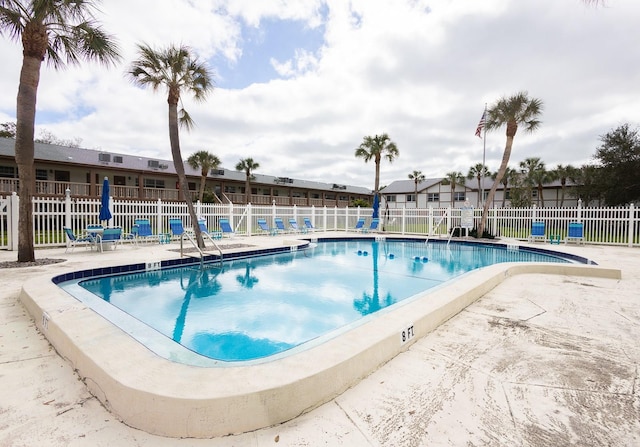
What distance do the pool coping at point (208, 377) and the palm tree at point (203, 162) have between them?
2271 cm

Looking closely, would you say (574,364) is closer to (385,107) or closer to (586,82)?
(586,82)

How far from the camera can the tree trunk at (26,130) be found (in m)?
6.80

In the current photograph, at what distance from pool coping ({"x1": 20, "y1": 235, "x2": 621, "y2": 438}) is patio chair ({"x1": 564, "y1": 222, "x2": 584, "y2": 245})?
13747 millimetres

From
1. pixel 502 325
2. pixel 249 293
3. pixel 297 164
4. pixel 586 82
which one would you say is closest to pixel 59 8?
pixel 249 293

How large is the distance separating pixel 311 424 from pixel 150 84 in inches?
411

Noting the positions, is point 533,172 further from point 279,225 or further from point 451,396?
point 451,396

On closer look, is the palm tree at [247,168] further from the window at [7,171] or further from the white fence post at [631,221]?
the white fence post at [631,221]

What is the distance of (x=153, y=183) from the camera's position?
2458 cm

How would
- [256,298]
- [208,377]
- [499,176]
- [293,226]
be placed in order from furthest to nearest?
[293,226]
[499,176]
[256,298]
[208,377]

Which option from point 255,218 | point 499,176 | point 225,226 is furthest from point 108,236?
point 499,176

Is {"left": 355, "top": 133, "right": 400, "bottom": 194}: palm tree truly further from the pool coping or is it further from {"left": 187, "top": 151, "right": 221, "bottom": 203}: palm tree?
the pool coping

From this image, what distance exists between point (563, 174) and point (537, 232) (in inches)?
960

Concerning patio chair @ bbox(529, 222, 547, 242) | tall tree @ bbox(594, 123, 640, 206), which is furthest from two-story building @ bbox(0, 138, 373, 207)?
tall tree @ bbox(594, 123, 640, 206)

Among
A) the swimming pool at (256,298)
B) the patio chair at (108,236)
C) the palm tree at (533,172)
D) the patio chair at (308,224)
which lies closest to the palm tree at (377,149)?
the patio chair at (308,224)
